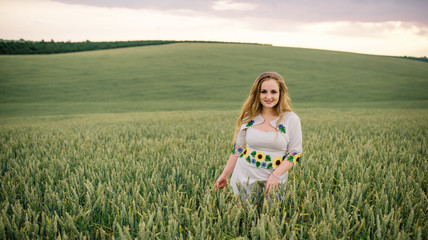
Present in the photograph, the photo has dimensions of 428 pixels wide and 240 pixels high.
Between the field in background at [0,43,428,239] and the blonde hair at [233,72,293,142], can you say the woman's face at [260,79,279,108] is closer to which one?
the blonde hair at [233,72,293,142]

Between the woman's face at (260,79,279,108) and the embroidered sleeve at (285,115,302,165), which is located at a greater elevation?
the woman's face at (260,79,279,108)

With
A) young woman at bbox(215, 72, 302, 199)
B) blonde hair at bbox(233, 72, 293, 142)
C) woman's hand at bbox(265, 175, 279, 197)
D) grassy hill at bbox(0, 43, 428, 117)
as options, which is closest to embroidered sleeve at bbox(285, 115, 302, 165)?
young woman at bbox(215, 72, 302, 199)

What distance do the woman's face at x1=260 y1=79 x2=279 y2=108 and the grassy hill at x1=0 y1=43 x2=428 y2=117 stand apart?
20.3m

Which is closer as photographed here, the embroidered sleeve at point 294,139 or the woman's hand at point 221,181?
the embroidered sleeve at point 294,139

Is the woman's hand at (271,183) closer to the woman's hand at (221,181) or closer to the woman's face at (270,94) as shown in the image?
the woman's hand at (221,181)

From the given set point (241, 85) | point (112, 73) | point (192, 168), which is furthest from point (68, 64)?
point (192, 168)

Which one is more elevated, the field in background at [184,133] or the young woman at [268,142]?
the young woman at [268,142]

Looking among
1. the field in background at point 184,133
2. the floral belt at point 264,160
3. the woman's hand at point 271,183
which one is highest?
the floral belt at point 264,160

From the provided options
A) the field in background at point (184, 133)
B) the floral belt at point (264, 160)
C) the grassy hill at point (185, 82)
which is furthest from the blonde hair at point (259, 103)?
the grassy hill at point (185, 82)

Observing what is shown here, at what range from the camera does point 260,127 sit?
2459mm

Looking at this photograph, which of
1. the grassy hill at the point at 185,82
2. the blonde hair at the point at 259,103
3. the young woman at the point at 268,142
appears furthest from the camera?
the grassy hill at the point at 185,82

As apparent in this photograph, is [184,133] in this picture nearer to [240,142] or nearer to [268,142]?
[240,142]

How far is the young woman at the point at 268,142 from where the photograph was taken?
89.8 inches

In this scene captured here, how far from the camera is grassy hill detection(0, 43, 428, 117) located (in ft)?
83.8
